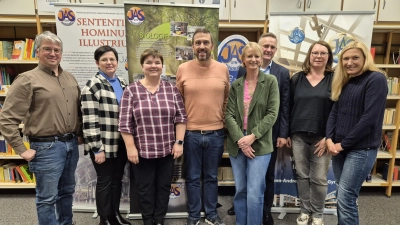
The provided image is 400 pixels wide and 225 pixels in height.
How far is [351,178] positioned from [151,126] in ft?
4.57

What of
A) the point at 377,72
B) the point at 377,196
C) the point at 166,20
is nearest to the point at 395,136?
the point at 377,196

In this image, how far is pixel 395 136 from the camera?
116 inches

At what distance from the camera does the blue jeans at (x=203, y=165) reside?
2.06 metres

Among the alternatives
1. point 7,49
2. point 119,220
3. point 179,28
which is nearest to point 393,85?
point 179,28

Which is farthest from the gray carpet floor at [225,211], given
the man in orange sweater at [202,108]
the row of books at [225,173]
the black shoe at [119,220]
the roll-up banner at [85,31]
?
the roll-up banner at [85,31]

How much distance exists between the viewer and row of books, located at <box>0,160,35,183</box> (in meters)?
2.97

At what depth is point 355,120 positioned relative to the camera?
5.35 feet

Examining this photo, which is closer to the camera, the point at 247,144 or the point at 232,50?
the point at 247,144

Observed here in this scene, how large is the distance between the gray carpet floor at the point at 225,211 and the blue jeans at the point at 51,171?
0.72 metres

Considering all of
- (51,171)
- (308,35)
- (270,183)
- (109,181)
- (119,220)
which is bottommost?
(119,220)

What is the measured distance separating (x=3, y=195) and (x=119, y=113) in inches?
90.5

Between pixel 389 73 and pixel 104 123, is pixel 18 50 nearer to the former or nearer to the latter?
pixel 104 123

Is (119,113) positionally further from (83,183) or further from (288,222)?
(288,222)

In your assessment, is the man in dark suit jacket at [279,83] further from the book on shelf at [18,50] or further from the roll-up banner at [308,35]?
the book on shelf at [18,50]
